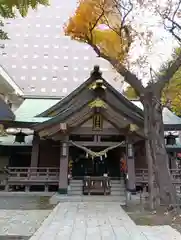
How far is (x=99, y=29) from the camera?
12484 mm

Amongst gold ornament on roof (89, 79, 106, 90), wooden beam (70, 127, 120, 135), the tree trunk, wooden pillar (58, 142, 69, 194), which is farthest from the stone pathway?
gold ornament on roof (89, 79, 106, 90)

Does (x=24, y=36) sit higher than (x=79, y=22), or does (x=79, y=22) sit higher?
(x=24, y=36)

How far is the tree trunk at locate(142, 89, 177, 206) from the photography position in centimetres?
962

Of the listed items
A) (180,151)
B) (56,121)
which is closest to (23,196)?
(56,121)

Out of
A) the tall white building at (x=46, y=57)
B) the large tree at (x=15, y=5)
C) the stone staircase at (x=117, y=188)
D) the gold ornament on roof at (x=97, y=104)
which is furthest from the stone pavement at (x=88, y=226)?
the tall white building at (x=46, y=57)

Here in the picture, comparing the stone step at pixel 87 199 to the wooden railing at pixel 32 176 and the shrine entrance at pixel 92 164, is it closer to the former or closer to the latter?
the wooden railing at pixel 32 176

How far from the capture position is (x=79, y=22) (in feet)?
39.0

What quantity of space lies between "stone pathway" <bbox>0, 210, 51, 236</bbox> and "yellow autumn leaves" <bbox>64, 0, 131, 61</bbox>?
25.1 feet

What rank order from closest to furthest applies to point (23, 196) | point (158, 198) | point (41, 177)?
point (158, 198) → point (23, 196) → point (41, 177)

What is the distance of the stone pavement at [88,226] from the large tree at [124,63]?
2.44 metres

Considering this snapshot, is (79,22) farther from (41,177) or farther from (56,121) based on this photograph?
(41,177)

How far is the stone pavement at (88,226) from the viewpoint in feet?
18.3

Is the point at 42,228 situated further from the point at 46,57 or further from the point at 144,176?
the point at 46,57

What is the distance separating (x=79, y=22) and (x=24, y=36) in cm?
4714
